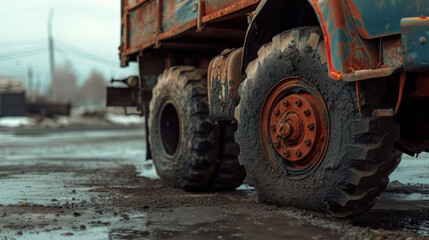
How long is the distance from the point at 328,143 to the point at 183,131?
2960 millimetres

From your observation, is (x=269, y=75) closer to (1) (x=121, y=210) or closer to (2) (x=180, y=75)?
(1) (x=121, y=210)

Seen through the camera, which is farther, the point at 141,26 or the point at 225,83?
the point at 141,26

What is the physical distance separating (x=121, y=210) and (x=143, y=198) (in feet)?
2.66

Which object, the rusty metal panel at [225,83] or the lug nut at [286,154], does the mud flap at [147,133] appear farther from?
the lug nut at [286,154]

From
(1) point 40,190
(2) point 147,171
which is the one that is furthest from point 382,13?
(2) point 147,171

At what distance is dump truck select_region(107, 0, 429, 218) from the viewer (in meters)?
4.09

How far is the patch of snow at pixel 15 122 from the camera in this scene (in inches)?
1333

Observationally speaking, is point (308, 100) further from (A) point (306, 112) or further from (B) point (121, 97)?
(B) point (121, 97)

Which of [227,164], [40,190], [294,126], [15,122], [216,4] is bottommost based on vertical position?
[15,122]

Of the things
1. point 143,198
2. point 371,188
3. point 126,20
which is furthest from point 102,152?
point 371,188

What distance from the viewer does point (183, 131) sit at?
7133mm

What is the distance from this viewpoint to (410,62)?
377cm

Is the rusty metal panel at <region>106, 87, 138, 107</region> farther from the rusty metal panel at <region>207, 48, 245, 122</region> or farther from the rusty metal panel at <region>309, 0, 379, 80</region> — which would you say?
the rusty metal panel at <region>309, 0, 379, 80</region>

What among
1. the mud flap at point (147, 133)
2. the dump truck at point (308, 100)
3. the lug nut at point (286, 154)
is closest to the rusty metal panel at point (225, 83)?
the dump truck at point (308, 100)
